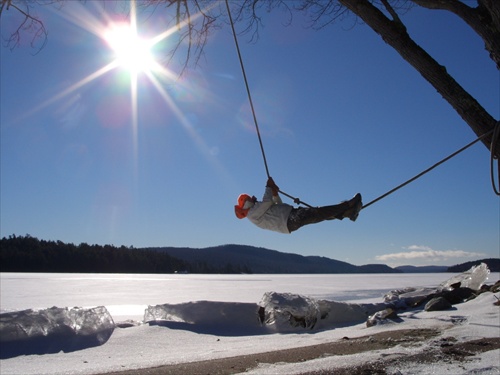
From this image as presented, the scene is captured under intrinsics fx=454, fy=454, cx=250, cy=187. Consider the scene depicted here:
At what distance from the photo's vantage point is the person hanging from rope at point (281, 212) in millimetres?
3295

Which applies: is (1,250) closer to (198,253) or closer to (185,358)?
(198,253)

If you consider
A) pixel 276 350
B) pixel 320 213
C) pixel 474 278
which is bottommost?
pixel 276 350

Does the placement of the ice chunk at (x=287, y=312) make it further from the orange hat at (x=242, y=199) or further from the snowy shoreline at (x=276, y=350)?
the orange hat at (x=242, y=199)

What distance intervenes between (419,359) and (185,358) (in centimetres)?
239

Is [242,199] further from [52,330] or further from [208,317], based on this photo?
[208,317]

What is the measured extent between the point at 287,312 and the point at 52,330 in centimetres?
342

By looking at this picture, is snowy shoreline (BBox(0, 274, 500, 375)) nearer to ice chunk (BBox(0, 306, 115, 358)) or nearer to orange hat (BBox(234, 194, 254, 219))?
ice chunk (BBox(0, 306, 115, 358))

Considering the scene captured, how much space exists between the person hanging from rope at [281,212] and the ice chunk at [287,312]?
4.13 meters

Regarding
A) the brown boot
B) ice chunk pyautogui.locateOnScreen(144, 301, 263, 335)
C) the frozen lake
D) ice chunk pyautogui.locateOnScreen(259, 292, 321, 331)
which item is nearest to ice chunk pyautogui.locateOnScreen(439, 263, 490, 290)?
the frozen lake

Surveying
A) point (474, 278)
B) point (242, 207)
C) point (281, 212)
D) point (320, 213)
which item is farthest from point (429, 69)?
point (474, 278)

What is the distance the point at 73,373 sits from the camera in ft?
14.3

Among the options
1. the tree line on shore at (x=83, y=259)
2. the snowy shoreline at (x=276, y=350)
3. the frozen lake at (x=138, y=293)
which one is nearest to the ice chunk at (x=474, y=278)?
the frozen lake at (x=138, y=293)

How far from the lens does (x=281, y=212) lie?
335 cm

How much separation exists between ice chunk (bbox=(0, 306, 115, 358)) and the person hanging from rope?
357 centimetres
